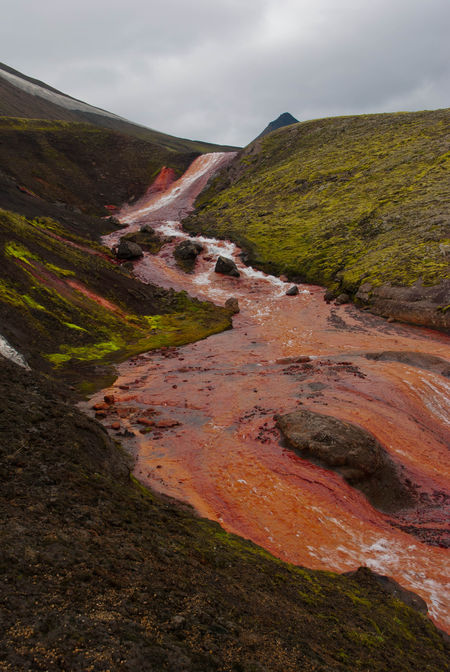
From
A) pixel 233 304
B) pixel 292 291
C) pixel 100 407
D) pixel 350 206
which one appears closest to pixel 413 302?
pixel 292 291

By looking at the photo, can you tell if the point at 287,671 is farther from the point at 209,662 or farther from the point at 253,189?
the point at 253,189

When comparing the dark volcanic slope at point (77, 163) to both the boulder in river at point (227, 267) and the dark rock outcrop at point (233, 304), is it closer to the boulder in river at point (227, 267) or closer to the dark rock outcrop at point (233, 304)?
the boulder in river at point (227, 267)

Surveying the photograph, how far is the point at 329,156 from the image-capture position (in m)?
62.2

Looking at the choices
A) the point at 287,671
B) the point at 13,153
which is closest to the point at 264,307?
the point at 287,671

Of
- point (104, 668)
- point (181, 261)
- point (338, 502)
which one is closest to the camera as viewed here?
point (104, 668)

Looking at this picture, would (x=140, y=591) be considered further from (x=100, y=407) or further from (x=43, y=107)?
(x=43, y=107)

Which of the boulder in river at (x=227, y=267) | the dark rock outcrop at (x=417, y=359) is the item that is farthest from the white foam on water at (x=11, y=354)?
the boulder in river at (x=227, y=267)

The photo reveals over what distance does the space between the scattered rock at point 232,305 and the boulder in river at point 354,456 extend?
2203 cm

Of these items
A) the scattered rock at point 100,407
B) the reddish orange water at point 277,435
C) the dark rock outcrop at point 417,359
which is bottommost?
the scattered rock at point 100,407

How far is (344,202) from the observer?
50.2 m

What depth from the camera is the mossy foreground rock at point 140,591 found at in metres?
3.59

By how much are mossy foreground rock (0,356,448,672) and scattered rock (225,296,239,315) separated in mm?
27062

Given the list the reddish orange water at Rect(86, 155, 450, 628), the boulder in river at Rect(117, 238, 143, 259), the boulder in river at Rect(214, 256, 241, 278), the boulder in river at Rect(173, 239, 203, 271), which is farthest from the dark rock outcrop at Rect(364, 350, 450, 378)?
the boulder in river at Rect(117, 238, 143, 259)

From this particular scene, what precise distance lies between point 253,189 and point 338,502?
6177 cm
